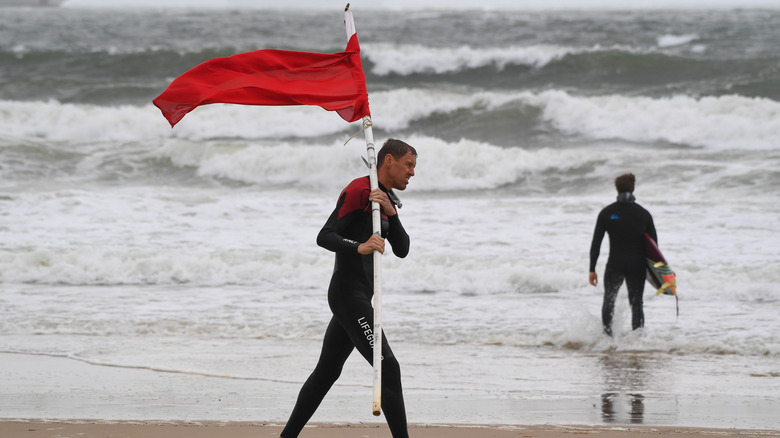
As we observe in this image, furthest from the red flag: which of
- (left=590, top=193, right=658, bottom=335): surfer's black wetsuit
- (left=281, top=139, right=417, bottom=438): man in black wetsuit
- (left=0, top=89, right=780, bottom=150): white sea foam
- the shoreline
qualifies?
(left=0, top=89, right=780, bottom=150): white sea foam

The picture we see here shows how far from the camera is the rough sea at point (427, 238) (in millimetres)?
6926

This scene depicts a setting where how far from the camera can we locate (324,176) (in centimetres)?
2023

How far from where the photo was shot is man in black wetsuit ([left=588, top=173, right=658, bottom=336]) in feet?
27.8

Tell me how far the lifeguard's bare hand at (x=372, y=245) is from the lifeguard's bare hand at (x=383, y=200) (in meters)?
0.17

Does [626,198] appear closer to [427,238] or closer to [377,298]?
[377,298]

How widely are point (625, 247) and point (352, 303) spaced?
175 inches

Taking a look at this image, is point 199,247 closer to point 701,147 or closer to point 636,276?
point 636,276

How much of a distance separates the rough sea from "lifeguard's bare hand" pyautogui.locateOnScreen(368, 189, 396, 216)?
180cm

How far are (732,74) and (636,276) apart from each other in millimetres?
21413

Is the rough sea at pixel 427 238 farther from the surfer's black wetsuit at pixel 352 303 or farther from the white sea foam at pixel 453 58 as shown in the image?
the surfer's black wetsuit at pixel 352 303

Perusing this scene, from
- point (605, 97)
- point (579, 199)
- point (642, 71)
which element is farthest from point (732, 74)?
point (579, 199)

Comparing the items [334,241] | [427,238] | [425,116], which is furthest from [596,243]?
[425,116]

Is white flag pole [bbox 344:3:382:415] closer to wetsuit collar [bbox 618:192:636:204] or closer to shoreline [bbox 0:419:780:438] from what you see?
Answer: shoreline [bbox 0:419:780:438]

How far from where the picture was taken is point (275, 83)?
5.10 meters
